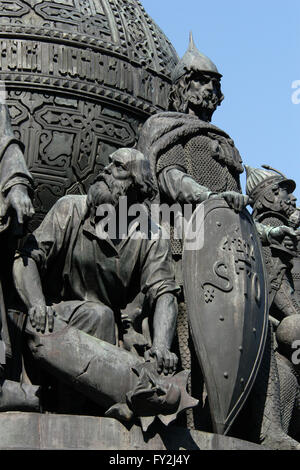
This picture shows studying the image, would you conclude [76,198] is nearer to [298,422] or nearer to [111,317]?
[111,317]

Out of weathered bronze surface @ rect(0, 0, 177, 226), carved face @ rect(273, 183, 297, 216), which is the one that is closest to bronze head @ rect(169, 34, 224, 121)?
weathered bronze surface @ rect(0, 0, 177, 226)

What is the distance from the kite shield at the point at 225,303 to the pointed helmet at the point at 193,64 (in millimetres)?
1765

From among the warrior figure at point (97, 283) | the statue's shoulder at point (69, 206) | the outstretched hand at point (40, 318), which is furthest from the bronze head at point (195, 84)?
the outstretched hand at point (40, 318)

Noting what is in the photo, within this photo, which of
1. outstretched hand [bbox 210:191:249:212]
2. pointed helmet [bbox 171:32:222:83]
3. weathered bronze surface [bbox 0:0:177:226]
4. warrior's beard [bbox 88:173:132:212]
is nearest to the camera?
warrior's beard [bbox 88:173:132:212]

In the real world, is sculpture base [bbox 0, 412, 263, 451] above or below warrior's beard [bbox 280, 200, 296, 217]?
below

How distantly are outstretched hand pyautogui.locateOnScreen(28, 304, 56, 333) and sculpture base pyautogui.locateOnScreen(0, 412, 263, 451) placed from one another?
82cm

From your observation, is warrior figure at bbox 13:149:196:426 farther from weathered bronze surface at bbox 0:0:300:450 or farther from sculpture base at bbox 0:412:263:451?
sculpture base at bbox 0:412:263:451

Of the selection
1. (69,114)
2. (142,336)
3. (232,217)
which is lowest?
(142,336)

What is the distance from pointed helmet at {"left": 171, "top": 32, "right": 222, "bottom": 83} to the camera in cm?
1698

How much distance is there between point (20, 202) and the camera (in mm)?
14789

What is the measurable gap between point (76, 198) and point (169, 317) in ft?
4.55

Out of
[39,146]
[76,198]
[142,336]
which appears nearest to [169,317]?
[142,336]
